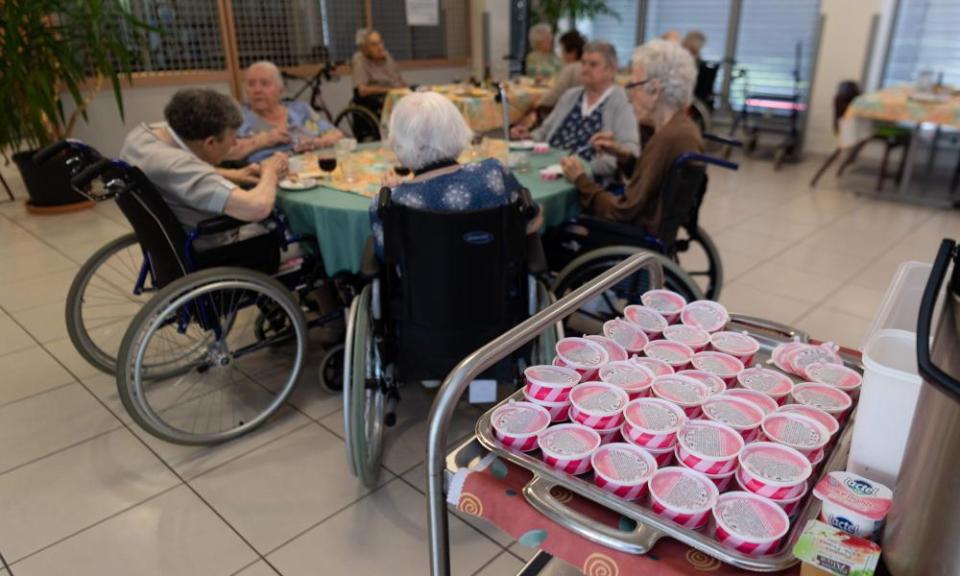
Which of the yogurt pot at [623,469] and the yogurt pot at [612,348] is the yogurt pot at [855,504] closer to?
the yogurt pot at [623,469]

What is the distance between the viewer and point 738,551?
2.41 ft

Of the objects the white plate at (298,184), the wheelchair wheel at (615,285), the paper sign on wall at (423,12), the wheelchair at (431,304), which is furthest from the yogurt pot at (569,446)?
the paper sign on wall at (423,12)

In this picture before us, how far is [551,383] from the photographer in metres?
0.97

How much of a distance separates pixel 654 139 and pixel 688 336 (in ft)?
4.45

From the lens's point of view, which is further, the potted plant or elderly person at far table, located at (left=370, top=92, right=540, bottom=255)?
the potted plant

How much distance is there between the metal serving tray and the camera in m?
0.73

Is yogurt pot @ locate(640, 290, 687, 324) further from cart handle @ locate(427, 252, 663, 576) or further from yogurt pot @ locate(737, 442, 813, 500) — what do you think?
yogurt pot @ locate(737, 442, 813, 500)

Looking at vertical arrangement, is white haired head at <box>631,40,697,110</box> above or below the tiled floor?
above

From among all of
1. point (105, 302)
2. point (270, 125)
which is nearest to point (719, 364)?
point (270, 125)

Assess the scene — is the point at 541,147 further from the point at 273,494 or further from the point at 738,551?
the point at 738,551

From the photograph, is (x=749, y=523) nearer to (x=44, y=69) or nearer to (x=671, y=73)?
(x=671, y=73)

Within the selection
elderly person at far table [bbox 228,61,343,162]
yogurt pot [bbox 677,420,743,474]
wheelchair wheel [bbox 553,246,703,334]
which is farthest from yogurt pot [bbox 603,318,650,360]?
elderly person at far table [bbox 228,61,343,162]

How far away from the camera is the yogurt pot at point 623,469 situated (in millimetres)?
812

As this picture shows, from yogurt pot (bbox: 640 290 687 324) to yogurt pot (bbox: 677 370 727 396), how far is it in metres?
0.20
